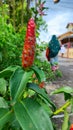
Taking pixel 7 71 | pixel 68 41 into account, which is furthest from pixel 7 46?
pixel 68 41

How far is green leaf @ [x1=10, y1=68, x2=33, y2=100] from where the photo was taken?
1.08 metres

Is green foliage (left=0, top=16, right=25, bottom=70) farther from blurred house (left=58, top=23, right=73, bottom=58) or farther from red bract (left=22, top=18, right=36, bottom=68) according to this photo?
blurred house (left=58, top=23, right=73, bottom=58)

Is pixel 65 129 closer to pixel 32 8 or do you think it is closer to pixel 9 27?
pixel 9 27

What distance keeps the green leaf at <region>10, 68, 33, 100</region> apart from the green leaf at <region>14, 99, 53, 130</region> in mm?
39

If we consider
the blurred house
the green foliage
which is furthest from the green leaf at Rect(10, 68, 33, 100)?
the blurred house

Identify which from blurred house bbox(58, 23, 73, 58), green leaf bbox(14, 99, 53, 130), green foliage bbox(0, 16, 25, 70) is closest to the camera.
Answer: green leaf bbox(14, 99, 53, 130)

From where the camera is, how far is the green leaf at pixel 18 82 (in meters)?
1.08

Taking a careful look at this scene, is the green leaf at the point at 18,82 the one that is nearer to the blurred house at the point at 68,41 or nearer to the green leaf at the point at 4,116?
the green leaf at the point at 4,116

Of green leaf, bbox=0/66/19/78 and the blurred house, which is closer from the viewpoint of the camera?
green leaf, bbox=0/66/19/78

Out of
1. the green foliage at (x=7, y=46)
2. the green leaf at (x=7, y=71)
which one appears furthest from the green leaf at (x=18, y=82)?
the green foliage at (x=7, y=46)

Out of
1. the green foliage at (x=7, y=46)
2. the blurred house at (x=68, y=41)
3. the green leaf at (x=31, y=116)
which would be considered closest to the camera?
the green leaf at (x=31, y=116)

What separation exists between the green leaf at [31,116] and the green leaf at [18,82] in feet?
0.13

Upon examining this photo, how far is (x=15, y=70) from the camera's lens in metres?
1.13

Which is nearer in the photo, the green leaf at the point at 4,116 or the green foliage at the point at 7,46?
the green leaf at the point at 4,116
